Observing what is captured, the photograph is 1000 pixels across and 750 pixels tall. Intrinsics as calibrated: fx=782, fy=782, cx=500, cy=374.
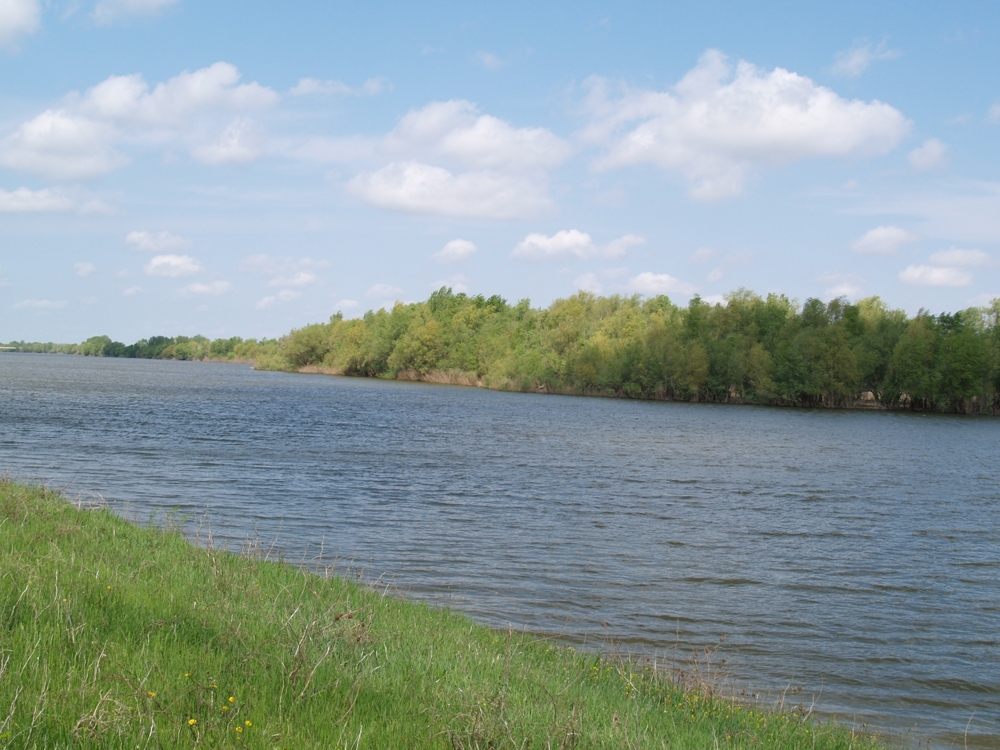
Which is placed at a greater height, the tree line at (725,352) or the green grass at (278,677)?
the tree line at (725,352)

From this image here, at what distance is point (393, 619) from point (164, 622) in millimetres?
3432

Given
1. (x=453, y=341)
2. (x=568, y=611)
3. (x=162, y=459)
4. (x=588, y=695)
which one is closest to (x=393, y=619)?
(x=588, y=695)

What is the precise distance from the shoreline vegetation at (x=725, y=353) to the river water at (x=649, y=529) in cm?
5256

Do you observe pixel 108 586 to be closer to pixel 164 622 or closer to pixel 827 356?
pixel 164 622

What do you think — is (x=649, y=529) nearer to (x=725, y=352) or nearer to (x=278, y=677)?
(x=278, y=677)

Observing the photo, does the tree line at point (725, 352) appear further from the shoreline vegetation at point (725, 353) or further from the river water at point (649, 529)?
the river water at point (649, 529)

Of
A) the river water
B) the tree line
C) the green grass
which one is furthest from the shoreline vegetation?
the green grass

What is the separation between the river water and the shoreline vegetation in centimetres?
5256

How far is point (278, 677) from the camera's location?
625 centimetres

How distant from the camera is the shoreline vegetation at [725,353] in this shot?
97500mm

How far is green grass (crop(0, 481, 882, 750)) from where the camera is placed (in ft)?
17.1

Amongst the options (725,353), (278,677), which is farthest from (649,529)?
(725,353)

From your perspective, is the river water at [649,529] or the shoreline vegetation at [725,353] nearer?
the river water at [649,529]

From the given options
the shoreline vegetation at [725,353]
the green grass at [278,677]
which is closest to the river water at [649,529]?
the green grass at [278,677]
